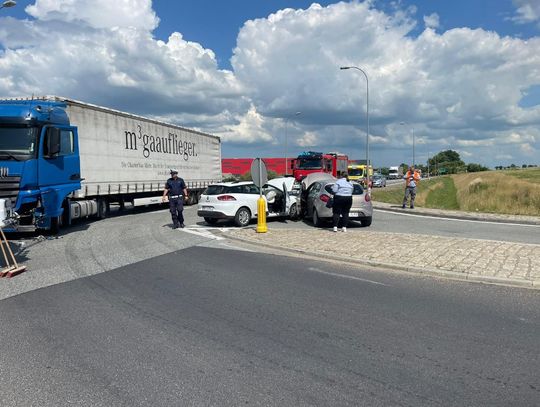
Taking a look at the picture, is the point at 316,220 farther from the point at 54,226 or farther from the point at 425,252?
the point at 54,226

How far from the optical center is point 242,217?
14.6 m

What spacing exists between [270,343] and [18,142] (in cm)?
964

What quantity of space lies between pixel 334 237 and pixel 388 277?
13.6 ft

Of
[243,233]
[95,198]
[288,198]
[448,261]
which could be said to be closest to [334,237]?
[243,233]

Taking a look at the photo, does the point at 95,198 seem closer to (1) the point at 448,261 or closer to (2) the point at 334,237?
(2) the point at 334,237

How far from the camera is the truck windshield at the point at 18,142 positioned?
35.9 feet

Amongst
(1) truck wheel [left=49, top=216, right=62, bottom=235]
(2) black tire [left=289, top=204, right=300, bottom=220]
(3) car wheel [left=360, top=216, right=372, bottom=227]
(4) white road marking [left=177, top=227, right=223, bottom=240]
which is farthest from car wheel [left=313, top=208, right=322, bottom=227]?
(1) truck wheel [left=49, top=216, right=62, bottom=235]

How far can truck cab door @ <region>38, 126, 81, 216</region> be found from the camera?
11.6m

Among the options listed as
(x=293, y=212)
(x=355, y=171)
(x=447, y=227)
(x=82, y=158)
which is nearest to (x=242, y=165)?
(x=355, y=171)

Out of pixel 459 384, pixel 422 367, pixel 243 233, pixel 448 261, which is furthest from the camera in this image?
pixel 243 233

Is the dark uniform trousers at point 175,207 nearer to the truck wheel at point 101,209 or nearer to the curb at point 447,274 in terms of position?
the truck wheel at point 101,209

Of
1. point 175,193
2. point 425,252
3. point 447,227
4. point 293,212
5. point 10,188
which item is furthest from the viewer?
point 293,212

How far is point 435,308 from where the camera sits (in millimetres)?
5676

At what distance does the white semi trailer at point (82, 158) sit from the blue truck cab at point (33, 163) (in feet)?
0.07
